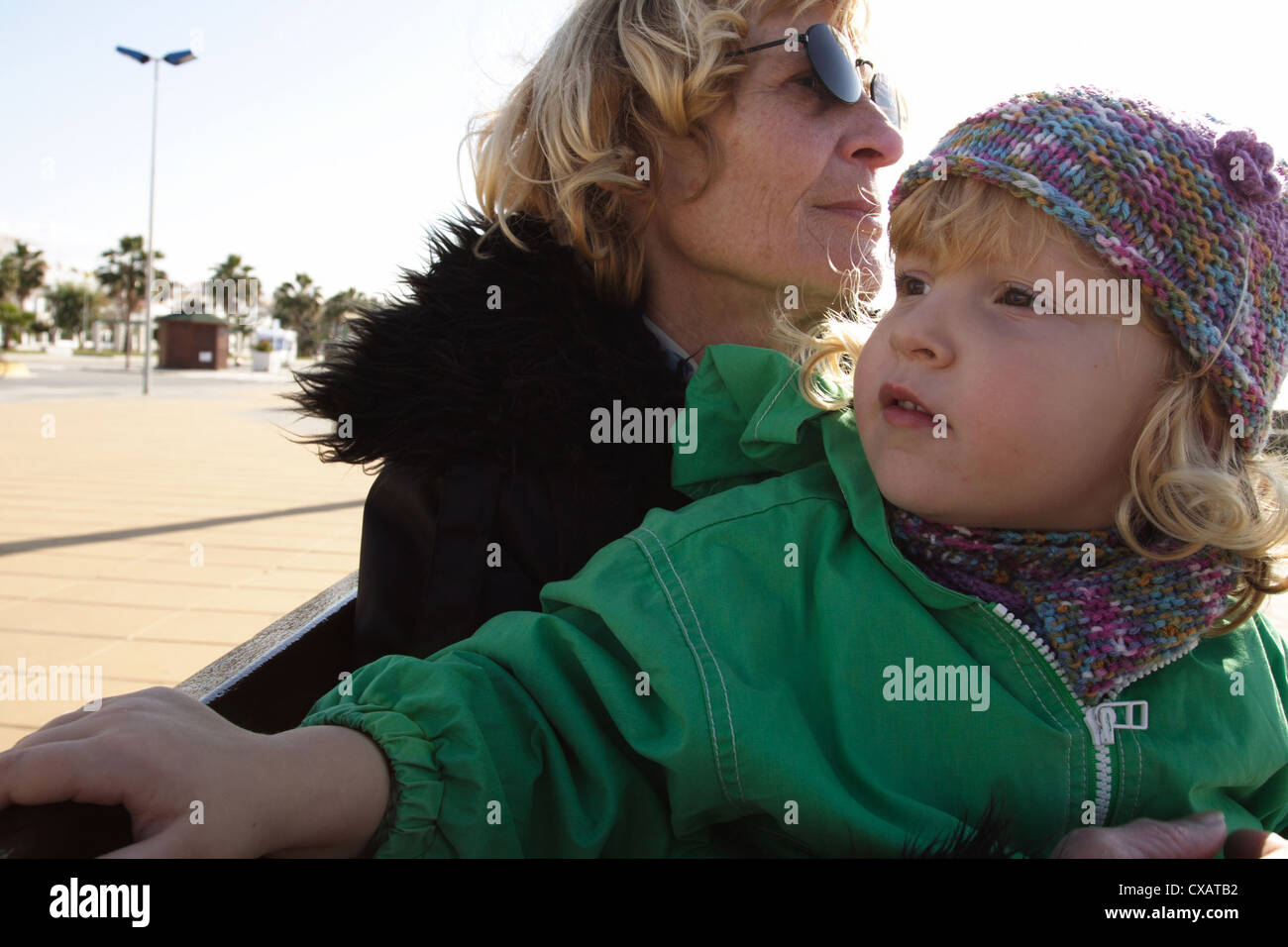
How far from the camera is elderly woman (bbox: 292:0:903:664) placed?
1.69 meters

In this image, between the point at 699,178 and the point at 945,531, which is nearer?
the point at 945,531

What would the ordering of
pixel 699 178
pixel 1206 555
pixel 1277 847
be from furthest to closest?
1. pixel 699 178
2. pixel 1206 555
3. pixel 1277 847

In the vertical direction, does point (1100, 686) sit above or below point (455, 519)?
below

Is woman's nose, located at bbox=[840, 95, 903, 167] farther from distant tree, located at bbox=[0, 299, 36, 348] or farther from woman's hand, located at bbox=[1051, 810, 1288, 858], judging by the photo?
distant tree, located at bbox=[0, 299, 36, 348]

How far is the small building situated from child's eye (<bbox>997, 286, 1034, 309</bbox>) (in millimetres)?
48194

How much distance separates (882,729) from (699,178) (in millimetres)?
1234

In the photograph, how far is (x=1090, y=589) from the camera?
126 centimetres

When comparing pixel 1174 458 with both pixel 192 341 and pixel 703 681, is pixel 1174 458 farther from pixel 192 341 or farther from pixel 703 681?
pixel 192 341

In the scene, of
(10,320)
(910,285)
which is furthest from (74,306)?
(910,285)

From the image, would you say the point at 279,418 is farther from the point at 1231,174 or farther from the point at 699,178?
the point at 1231,174

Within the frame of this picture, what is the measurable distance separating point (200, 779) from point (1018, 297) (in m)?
1.04
